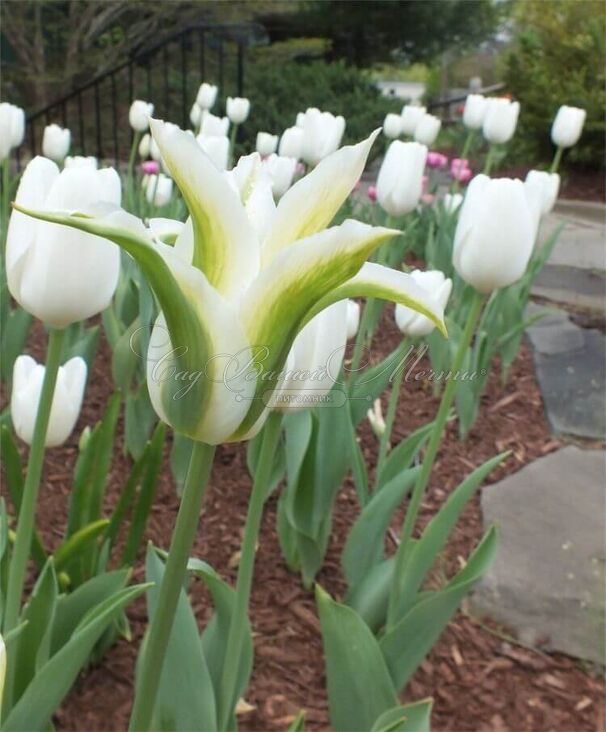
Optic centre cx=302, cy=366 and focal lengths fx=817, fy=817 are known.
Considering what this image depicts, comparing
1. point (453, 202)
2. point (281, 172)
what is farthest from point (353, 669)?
point (453, 202)

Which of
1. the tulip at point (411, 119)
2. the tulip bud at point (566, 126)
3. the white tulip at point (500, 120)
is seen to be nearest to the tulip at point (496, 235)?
the white tulip at point (500, 120)

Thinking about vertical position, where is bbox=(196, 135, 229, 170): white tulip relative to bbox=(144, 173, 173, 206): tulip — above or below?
above

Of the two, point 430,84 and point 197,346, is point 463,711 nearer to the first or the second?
point 197,346

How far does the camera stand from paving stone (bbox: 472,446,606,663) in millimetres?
1687

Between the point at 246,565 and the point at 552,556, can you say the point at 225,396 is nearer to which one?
the point at 246,565

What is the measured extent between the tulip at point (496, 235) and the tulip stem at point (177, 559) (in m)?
0.62

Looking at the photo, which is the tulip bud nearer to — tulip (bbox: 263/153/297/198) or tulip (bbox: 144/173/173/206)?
tulip (bbox: 263/153/297/198)

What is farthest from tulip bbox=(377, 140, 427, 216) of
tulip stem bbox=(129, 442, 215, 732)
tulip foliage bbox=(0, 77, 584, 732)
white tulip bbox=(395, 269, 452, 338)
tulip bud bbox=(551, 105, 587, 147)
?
tulip bud bbox=(551, 105, 587, 147)

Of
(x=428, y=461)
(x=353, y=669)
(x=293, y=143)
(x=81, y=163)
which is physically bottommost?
(x=353, y=669)

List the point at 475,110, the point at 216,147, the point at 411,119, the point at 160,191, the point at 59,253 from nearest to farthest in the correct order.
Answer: the point at 59,253 < the point at 216,147 < the point at 160,191 < the point at 475,110 < the point at 411,119

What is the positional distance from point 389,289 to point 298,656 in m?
1.20

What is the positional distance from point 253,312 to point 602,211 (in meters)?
7.33

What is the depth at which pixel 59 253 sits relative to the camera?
2.48 feet

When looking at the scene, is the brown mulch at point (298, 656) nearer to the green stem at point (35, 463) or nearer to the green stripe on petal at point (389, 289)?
the green stem at point (35, 463)
